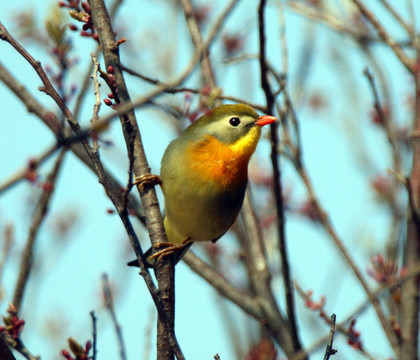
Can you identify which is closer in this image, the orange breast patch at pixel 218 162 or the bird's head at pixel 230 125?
the orange breast patch at pixel 218 162

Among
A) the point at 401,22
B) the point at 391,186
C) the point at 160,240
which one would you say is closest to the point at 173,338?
the point at 160,240

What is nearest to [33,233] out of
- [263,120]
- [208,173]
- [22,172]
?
[208,173]

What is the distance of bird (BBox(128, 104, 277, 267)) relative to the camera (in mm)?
4477

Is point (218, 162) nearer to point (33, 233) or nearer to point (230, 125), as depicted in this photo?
point (230, 125)

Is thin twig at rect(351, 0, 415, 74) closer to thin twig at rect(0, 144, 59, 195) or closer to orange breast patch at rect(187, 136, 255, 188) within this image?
orange breast patch at rect(187, 136, 255, 188)

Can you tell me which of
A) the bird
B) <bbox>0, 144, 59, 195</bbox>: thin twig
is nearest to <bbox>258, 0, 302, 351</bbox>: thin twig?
the bird

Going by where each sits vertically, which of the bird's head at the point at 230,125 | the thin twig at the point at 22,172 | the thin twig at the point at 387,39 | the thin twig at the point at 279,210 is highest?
the thin twig at the point at 387,39

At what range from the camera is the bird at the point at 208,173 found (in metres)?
4.48

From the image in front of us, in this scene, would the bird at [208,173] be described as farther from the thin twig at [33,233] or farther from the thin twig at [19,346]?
the thin twig at [19,346]

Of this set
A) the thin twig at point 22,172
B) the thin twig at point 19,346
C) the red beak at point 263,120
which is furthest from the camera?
the red beak at point 263,120

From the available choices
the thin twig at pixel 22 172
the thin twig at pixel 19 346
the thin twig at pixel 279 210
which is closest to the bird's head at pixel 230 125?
the thin twig at pixel 279 210

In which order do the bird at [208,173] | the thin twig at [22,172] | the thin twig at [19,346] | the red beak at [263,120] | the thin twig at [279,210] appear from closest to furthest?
the thin twig at [22,172]
the thin twig at [19,346]
the thin twig at [279,210]
the bird at [208,173]
the red beak at [263,120]

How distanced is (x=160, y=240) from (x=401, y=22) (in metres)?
3.10

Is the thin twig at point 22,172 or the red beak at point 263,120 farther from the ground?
the red beak at point 263,120
